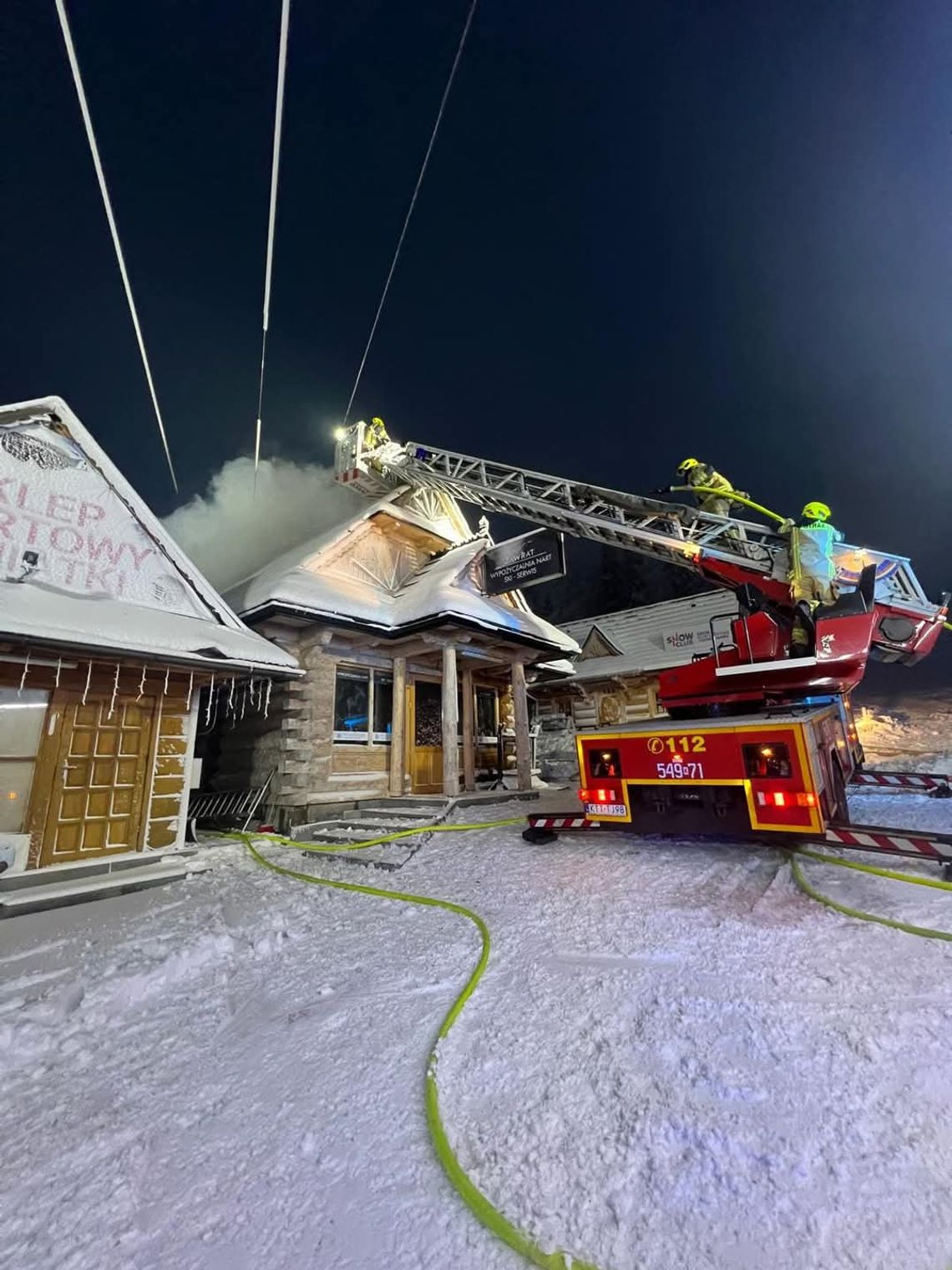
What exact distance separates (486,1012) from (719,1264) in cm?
154

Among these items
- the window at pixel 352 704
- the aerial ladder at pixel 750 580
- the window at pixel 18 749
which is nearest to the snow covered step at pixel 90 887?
the window at pixel 18 749

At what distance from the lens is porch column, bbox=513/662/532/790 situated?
38.8 ft

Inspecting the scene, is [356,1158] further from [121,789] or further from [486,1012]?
[121,789]

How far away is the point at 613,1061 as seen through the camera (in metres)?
2.24

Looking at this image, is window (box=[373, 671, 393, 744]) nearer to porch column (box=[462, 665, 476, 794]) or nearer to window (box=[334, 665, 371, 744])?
window (box=[334, 665, 371, 744])

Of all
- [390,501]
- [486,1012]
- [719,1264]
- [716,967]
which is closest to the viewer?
[719,1264]

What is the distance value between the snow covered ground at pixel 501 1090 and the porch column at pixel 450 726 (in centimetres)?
582

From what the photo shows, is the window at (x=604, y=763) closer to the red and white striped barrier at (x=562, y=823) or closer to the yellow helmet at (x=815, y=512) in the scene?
the red and white striped barrier at (x=562, y=823)

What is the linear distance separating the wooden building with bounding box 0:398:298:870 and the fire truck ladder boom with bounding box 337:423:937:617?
585 centimetres

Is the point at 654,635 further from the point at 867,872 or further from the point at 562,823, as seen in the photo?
the point at 867,872

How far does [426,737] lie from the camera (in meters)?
12.0

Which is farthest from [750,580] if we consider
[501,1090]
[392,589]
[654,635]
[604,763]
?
[654,635]

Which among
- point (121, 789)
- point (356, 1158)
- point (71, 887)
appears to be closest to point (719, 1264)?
point (356, 1158)

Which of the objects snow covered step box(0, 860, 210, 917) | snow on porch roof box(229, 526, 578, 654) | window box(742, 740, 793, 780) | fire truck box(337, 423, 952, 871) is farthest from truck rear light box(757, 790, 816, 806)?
snow covered step box(0, 860, 210, 917)
